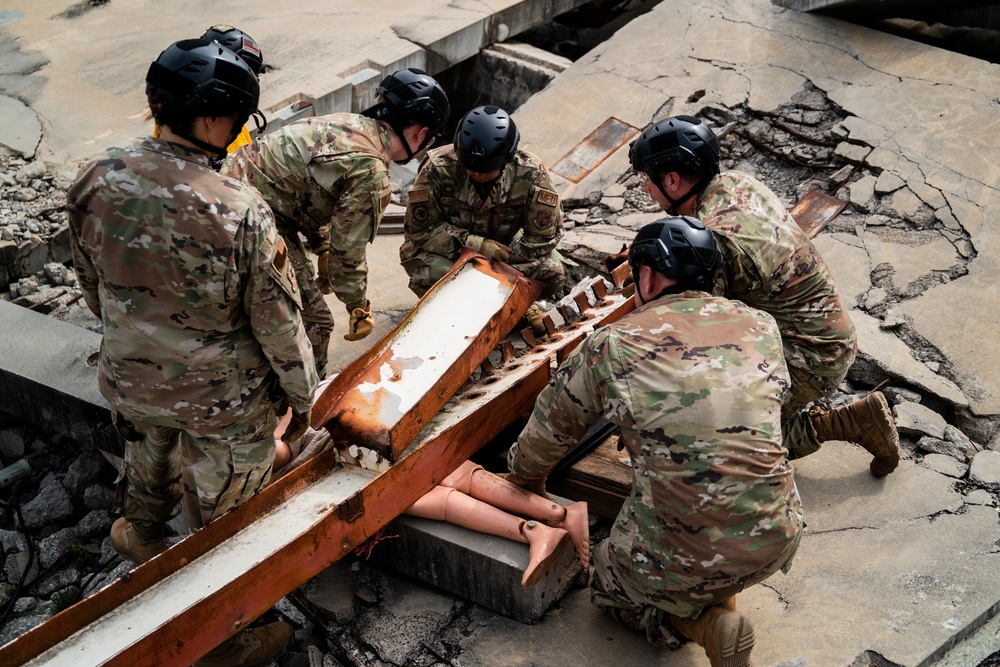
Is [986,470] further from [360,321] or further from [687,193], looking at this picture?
[360,321]

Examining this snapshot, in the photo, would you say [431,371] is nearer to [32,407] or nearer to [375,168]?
[375,168]

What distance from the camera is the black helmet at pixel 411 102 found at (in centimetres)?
387

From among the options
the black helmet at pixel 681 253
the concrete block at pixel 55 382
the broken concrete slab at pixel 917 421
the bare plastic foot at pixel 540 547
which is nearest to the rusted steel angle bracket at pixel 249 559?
the bare plastic foot at pixel 540 547

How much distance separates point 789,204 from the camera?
5684mm

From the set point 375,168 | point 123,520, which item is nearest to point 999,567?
point 375,168

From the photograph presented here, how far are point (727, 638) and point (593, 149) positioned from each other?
4.15 meters

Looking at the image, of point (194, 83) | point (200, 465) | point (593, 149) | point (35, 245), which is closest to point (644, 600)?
point (200, 465)

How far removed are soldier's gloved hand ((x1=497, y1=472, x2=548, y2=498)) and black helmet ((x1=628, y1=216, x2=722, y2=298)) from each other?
0.85 meters

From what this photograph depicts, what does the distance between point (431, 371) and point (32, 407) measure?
6.43ft

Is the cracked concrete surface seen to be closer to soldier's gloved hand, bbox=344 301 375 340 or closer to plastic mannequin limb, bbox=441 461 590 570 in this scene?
plastic mannequin limb, bbox=441 461 590 570

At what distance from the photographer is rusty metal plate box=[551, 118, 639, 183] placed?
243 inches

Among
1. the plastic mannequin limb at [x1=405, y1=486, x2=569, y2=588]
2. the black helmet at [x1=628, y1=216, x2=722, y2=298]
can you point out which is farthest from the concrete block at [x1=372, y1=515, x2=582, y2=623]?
the black helmet at [x1=628, y1=216, x2=722, y2=298]

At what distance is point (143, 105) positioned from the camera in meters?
6.84

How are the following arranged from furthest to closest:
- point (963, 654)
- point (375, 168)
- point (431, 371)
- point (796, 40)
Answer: point (796, 40), point (375, 168), point (431, 371), point (963, 654)
